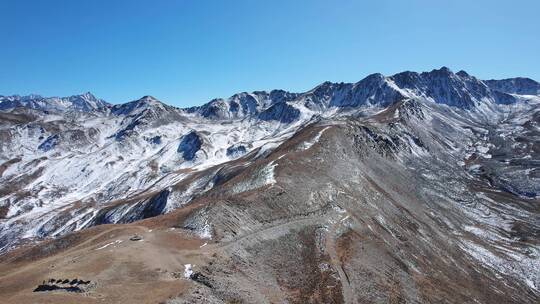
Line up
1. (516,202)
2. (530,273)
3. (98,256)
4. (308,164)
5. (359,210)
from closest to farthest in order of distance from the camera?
(98,256)
(359,210)
(530,273)
(308,164)
(516,202)

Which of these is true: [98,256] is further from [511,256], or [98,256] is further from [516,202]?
[516,202]

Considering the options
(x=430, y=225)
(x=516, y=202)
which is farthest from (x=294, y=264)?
(x=516, y=202)

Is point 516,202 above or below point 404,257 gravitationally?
below

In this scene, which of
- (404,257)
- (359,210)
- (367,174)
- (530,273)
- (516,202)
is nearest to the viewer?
(404,257)

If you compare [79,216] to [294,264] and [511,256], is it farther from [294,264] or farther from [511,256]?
[511,256]

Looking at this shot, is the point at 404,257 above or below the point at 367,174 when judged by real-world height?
below

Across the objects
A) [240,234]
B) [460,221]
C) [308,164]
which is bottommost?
[460,221]

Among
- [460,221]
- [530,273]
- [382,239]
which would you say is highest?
[382,239]

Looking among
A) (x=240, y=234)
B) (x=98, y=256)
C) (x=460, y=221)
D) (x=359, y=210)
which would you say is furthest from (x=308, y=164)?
(x=98, y=256)

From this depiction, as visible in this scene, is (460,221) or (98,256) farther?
(460,221)
